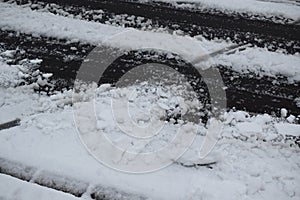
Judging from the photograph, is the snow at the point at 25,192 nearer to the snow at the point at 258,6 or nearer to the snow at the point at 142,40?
the snow at the point at 142,40

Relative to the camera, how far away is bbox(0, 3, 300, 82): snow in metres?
3.20

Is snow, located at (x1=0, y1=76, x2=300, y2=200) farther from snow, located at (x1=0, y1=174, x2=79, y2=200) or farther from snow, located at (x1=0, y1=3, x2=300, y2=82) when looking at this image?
snow, located at (x1=0, y1=3, x2=300, y2=82)

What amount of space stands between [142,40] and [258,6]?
1880 millimetres

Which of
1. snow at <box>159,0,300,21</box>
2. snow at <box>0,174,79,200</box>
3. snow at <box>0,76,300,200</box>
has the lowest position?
snow at <box>0,174,79,200</box>

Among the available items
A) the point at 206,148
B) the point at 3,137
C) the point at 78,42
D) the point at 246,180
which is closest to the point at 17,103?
the point at 3,137

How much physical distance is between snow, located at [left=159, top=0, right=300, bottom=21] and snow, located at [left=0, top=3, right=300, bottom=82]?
978 millimetres

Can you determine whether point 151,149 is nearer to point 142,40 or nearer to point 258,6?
point 142,40

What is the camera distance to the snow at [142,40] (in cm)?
320

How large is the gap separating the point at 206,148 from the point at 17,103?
170cm

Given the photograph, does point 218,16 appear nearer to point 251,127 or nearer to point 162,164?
point 251,127

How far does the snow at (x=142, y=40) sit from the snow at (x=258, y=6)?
978 mm

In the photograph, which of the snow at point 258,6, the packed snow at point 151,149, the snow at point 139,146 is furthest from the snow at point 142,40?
the snow at point 258,6

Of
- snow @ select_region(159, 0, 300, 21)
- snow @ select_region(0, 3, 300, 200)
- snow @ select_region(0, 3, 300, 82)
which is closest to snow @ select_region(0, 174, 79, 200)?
snow @ select_region(0, 3, 300, 200)

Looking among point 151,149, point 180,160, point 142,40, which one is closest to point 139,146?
point 151,149
